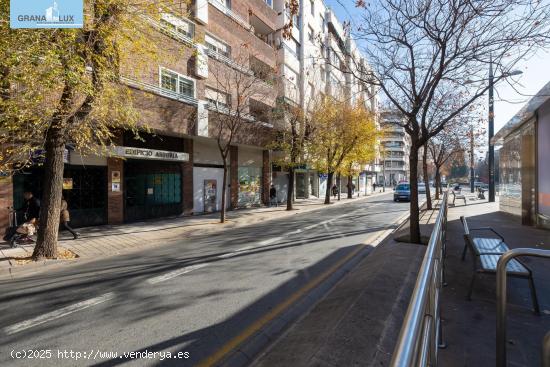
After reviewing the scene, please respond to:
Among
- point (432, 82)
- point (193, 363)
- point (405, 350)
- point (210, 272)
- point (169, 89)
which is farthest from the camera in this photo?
point (169, 89)

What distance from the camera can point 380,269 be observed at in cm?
579

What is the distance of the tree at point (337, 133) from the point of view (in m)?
21.5

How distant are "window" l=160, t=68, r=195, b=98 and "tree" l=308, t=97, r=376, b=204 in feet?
29.0

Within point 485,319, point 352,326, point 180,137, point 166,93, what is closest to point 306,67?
point 180,137

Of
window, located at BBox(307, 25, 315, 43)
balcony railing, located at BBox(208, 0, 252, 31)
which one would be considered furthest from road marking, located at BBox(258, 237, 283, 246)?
window, located at BBox(307, 25, 315, 43)

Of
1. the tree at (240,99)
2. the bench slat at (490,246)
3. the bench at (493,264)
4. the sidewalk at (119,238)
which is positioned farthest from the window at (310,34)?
the bench at (493,264)

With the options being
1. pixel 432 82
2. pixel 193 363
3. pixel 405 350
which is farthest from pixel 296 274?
pixel 432 82

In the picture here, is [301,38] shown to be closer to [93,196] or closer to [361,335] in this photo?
[93,196]

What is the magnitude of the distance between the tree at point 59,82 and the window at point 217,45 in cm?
914

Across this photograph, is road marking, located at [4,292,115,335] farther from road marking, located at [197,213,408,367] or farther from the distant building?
the distant building

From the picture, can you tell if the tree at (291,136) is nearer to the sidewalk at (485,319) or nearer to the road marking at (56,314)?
the sidewalk at (485,319)

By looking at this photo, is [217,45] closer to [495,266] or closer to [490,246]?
[490,246]

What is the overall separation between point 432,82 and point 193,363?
8.31 metres

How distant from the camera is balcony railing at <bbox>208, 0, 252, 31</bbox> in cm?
1712
